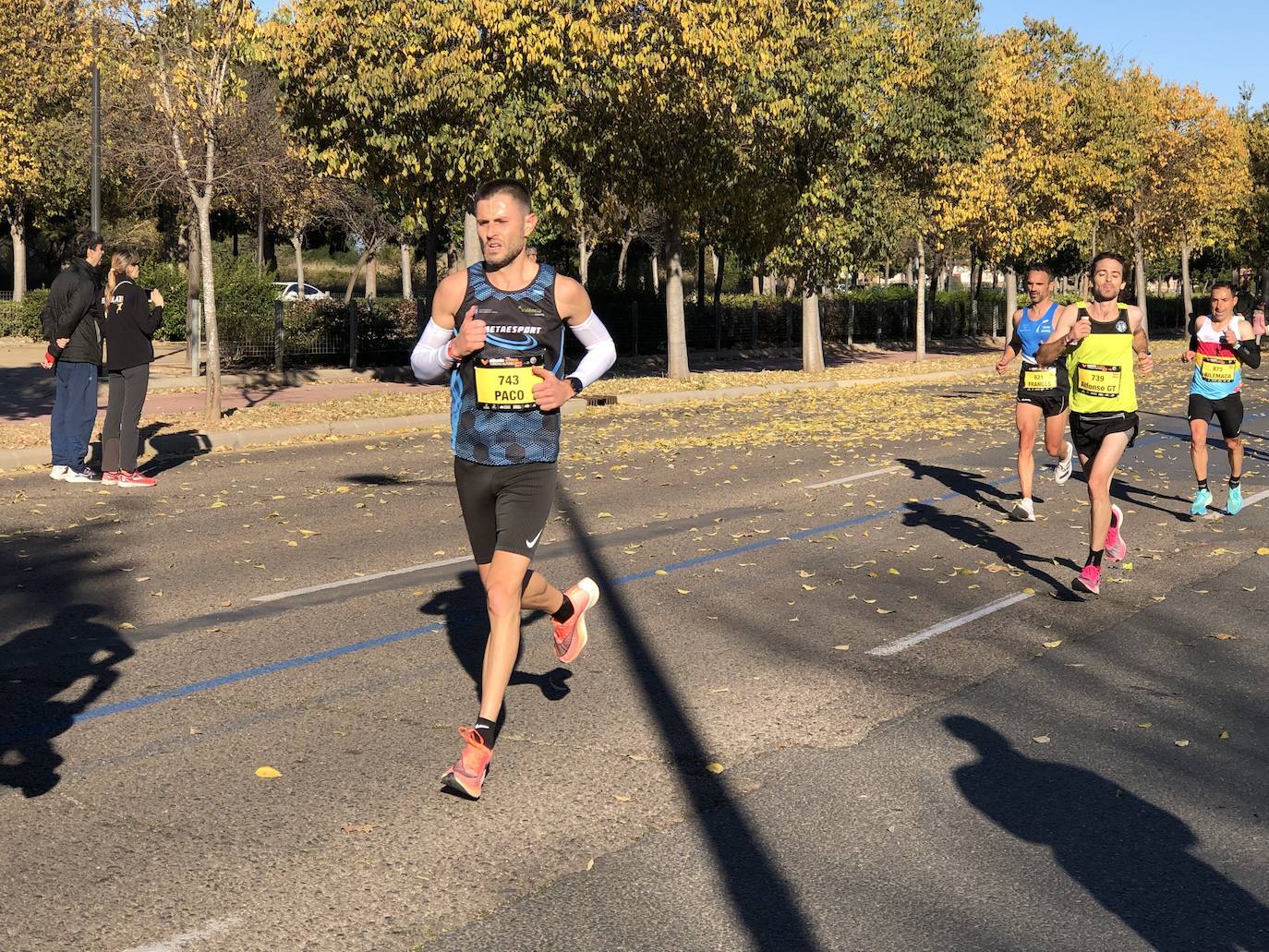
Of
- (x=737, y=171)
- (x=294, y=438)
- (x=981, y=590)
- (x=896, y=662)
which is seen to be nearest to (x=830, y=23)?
(x=737, y=171)

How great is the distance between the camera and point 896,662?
6949 millimetres

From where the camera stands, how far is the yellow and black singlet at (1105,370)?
8.80 meters

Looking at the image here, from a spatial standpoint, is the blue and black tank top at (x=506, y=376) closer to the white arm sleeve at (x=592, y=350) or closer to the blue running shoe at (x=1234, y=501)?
the white arm sleeve at (x=592, y=350)

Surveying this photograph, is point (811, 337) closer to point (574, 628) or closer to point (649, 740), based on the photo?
point (574, 628)

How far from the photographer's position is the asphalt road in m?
4.09

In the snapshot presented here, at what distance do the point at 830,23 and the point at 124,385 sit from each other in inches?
756

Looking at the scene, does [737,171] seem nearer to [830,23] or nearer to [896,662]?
[830,23]

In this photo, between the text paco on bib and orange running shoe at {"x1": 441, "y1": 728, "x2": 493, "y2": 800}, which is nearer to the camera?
orange running shoe at {"x1": 441, "y1": 728, "x2": 493, "y2": 800}

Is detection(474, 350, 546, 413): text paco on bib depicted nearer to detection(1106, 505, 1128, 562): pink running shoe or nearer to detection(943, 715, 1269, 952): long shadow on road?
detection(943, 715, 1269, 952): long shadow on road

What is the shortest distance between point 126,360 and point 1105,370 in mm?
8624

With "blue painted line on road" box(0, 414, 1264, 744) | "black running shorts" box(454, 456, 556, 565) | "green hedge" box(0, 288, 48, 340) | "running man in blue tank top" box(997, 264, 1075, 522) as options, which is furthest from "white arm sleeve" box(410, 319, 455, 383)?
"green hedge" box(0, 288, 48, 340)

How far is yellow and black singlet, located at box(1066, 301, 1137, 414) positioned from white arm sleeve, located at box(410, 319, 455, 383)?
498cm

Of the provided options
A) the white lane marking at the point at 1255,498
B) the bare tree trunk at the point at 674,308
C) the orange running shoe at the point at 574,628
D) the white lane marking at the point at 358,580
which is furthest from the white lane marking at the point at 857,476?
the bare tree trunk at the point at 674,308

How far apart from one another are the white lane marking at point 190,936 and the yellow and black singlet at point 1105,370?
6.53 m
